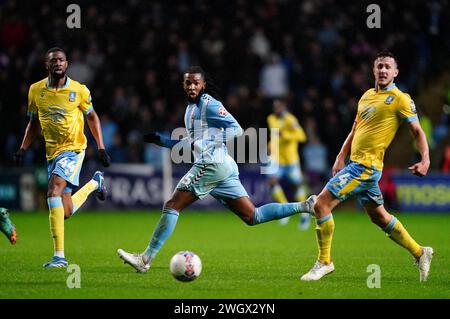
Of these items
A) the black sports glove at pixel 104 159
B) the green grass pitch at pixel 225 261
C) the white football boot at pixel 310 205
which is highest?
the black sports glove at pixel 104 159

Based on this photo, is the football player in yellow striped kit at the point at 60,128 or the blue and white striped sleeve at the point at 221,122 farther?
the football player in yellow striped kit at the point at 60,128

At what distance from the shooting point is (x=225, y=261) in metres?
11.2

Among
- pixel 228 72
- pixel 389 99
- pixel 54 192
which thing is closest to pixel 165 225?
pixel 54 192

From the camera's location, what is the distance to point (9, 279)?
9.07 m

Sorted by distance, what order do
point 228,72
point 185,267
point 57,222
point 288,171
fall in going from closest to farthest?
1. point 185,267
2. point 57,222
3. point 288,171
4. point 228,72

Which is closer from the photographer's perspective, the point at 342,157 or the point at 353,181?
the point at 353,181

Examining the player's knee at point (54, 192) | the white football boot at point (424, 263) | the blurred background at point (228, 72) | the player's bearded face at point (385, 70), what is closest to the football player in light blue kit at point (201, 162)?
the white football boot at point (424, 263)

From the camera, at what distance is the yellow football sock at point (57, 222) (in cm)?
1030

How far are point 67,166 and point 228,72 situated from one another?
1232cm

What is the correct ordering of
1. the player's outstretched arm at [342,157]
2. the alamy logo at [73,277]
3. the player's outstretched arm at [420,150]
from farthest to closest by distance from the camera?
the player's outstretched arm at [342,157] < the player's outstretched arm at [420,150] < the alamy logo at [73,277]

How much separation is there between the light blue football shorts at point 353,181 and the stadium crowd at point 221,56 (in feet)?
39.1

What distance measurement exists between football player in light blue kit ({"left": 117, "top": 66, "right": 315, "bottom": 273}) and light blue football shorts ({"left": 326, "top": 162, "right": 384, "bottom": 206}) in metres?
0.43

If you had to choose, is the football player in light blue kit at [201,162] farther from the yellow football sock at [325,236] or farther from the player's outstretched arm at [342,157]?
the player's outstretched arm at [342,157]

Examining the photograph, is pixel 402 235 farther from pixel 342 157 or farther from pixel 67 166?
pixel 67 166
